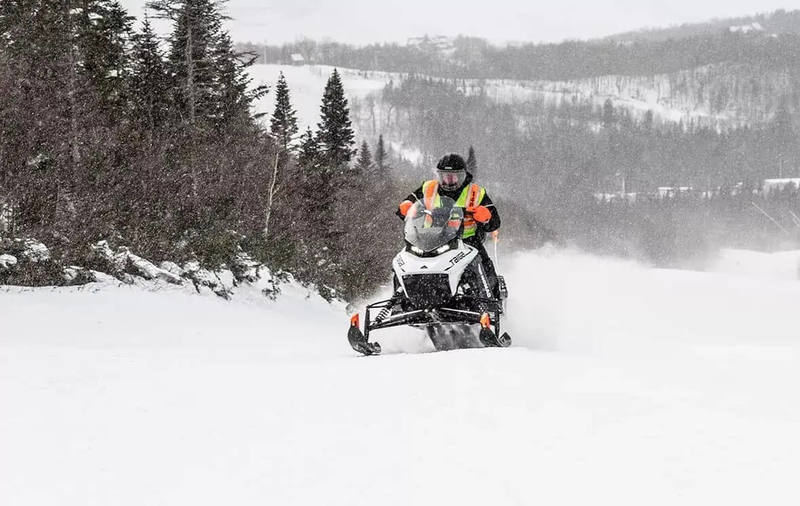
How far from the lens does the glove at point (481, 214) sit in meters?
8.46

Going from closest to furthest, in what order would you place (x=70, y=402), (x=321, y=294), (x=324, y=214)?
1. (x=70, y=402)
2. (x=321, y=294)
3. (x=324, y=214)

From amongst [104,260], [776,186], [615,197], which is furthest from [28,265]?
[776,186]

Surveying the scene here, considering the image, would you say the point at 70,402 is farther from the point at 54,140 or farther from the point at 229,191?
the point at 229,191

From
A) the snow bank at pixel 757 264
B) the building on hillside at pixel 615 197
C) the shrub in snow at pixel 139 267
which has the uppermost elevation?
the shrub in snow at pixel 139 267

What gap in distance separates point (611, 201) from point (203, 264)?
171467 millimetres

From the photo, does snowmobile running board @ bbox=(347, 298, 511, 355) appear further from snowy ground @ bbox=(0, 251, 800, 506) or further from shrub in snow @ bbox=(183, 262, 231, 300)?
shrub in snow @ bbox=(183, 262, 231, 300)

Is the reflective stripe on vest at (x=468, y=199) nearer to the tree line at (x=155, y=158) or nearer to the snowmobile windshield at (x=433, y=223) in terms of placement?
the snowmobile windshield at (x=433, y=223)

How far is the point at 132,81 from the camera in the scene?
32.1m

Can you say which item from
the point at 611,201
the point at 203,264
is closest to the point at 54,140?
the point at 203,264

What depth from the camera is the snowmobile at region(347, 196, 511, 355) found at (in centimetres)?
774

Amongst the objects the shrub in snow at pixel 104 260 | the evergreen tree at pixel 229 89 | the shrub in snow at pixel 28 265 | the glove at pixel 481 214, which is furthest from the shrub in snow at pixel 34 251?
the evergreen tree at pixel 229 89

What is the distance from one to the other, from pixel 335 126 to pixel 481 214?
3742 cm

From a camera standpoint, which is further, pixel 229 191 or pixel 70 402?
pixel 229 191

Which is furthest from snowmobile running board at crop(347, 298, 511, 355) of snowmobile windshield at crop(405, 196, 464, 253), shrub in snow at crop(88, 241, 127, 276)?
shrub in snow at crop(88, 241, 127, 276)
